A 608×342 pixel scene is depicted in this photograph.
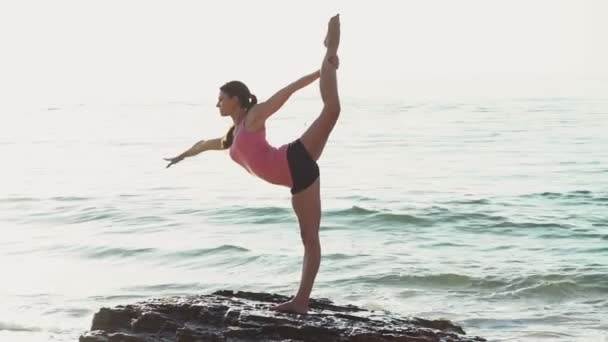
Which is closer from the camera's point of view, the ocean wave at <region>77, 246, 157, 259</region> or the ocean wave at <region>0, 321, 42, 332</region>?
the ocean wave at <region>0, 321, 42, 332</region>

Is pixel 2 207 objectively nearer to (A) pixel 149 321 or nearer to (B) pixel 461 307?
(B) pixel 461 307

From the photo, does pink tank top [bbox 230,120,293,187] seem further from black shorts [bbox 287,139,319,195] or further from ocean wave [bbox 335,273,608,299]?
ocean wave [bbox 335,273,608,299]

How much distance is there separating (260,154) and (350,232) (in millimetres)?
11823

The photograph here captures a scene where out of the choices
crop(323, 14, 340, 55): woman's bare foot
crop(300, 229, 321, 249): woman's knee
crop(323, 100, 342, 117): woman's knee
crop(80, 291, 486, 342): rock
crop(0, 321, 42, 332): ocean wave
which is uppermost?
crop(323, 14, 340, 55): woman's bare foot

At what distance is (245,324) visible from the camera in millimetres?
7012

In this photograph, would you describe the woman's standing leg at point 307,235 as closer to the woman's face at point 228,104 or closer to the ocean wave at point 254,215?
the woman's face at point 228,104

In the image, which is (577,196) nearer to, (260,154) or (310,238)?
(310,238)

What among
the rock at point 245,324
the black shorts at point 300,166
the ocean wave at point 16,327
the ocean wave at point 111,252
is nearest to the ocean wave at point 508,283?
the ocean wave at point 111,252

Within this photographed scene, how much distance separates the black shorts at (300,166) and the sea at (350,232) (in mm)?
4327

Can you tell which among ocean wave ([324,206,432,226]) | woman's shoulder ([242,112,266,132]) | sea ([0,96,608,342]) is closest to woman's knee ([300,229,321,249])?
woman's shoulder ([242,112,266,132])

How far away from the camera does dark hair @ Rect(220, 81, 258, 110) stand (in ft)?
23.6

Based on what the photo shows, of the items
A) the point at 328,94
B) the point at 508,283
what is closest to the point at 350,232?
the point at 508,283

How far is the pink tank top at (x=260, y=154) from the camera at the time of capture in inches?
280

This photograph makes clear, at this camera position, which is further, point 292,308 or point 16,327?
point 16,327
